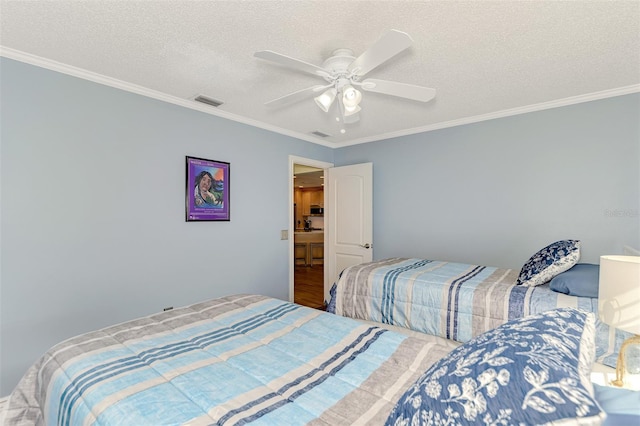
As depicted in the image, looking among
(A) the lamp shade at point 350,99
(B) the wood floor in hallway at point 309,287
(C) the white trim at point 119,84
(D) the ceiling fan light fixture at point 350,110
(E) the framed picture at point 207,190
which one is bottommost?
(B) the wood floor in hallway at point 309,287

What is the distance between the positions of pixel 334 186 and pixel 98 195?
2977 millimetres

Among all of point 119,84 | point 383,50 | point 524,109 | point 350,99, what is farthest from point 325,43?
point 524,109

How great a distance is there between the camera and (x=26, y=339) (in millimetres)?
2102

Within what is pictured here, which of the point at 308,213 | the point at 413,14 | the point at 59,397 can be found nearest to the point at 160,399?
the point at 59,397

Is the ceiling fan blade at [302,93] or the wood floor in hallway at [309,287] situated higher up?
the ceiling fan blade at [302,93]

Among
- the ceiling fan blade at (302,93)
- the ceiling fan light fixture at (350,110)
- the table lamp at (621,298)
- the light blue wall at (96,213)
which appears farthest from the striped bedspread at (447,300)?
the ceiling fan blade at (302,93)

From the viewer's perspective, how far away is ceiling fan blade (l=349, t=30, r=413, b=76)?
138 centimetres

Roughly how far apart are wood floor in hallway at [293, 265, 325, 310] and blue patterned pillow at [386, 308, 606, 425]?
11.9 ft

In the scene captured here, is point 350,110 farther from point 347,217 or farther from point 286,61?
point 347,217

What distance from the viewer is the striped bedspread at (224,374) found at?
95cm

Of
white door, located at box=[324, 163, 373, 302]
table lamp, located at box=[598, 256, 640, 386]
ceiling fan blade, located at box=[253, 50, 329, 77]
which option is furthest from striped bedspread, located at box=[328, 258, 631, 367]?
ceiling fan blade, located at box=[253, 50, 329, 77]

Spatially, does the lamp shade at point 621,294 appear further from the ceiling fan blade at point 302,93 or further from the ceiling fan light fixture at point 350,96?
the ceiling fan blade at point 302,93

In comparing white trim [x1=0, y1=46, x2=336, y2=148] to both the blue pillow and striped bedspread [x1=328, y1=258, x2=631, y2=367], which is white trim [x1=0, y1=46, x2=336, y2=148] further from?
the blue pillow

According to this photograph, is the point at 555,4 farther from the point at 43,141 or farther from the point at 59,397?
the point at 43,141
